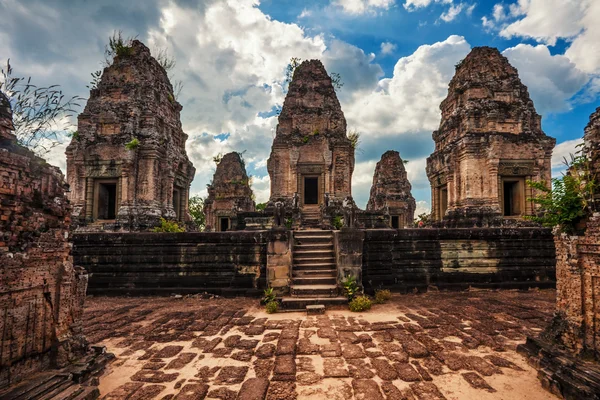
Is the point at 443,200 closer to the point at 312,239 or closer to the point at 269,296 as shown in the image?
the point at 312,239

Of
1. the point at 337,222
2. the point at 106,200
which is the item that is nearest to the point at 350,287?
the point at 337,222

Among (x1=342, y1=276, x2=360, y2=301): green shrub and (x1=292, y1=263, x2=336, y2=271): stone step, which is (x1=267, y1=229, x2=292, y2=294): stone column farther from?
(x1=342, y1=276, x2=360, y2=301): green shrub

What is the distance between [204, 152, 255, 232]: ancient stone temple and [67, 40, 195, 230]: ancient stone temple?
11681mm

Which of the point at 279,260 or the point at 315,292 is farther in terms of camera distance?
the point at 279,260

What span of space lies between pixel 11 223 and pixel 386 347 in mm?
5108

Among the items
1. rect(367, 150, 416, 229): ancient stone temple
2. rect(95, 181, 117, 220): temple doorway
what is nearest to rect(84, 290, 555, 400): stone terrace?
rect(95, 181, 117, 220): temple doorway

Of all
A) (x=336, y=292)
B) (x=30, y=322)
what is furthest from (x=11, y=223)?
(x=336, y=292)

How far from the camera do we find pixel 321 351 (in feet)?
13.9

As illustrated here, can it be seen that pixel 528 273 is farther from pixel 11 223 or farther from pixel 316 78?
pixel 316 78

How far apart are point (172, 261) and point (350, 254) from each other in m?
5.09

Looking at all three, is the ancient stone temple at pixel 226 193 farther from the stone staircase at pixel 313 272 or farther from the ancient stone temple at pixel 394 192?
the stone staircase at pixel 313 272

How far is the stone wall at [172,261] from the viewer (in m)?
8.16

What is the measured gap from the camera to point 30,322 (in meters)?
3.29

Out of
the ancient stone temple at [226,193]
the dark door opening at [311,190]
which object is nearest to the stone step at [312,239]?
the dark door opening at [311,190]
